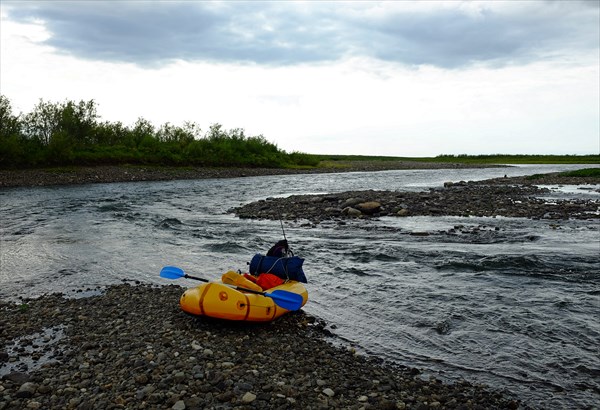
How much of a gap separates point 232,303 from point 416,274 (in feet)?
22.6

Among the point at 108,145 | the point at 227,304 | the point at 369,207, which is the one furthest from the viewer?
the point at 108,145

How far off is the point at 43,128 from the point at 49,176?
62.7 feet

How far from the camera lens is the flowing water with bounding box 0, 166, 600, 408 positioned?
8.66 m

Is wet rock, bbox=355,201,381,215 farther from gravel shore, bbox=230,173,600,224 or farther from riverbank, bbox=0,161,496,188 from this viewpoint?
riverbank, bbox=0,161,496,188

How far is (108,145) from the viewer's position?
246 ft

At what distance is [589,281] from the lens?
43.2 ft

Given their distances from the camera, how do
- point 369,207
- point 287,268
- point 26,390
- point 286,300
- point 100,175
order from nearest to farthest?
1. point 26,390
2. point 286,300
3. point 287,268
4. point 369,207
5. point 100,175

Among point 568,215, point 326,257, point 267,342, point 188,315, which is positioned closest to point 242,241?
point 326,257

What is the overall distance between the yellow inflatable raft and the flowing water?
1.56 m

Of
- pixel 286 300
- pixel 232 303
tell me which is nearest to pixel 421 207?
pixel 286 300

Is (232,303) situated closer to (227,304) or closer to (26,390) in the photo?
(227,304)

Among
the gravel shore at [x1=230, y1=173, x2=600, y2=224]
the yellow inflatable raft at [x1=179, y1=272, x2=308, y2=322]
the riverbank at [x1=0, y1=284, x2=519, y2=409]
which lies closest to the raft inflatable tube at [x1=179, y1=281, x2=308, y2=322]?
the yellow inflatable raft at [x1=179, y1=272, x2=308, y2=322]

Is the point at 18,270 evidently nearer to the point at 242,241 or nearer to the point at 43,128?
the point at 242,241

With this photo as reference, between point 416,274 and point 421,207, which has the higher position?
point 421,207
